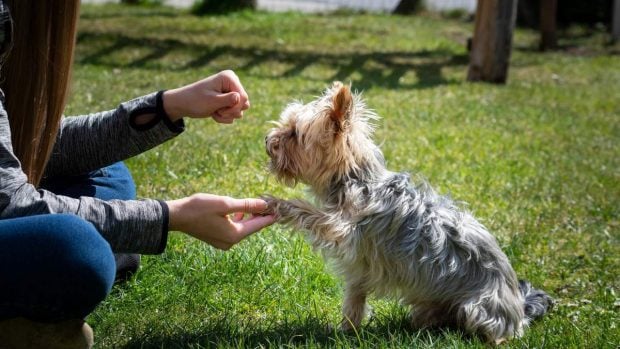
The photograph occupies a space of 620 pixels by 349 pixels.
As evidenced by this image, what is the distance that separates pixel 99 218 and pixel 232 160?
360 cm

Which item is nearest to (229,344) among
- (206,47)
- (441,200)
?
(441,200)

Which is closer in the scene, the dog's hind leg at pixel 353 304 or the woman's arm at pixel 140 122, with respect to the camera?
the woman's arm at pixel 140 122

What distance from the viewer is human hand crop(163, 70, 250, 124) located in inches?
140

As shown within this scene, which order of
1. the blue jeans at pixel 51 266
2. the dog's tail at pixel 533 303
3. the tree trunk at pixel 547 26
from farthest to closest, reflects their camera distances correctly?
the tree trunk at pixel 547 26 < the dog's tail at pixel 533 303 < the blue jeans at pixel 51 266

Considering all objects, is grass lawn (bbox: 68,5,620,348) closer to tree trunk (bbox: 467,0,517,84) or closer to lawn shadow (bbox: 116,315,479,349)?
lawn shadow (bbox: 116,315,479,349)

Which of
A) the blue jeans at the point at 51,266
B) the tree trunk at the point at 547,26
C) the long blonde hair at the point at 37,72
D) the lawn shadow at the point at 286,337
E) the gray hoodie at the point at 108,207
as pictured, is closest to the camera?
the blue jeans at the point at 51,266

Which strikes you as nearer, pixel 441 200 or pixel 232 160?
pixel 441 200

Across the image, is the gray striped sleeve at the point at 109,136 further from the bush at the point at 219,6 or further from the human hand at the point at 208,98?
the bush at the point at 219,6

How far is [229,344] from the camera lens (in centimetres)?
338

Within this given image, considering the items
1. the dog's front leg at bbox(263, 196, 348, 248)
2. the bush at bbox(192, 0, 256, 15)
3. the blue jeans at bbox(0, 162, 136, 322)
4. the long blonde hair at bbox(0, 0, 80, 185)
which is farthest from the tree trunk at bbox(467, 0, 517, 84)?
the blue jeans at bbox(0, 162, 136, 322)

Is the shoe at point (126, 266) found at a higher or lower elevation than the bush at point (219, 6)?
higher

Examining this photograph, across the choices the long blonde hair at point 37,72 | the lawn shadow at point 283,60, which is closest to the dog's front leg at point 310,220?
the long blonde hair at point 37,72

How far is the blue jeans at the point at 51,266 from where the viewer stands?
2.56 m

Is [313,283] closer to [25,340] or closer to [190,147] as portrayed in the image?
[25,340]
